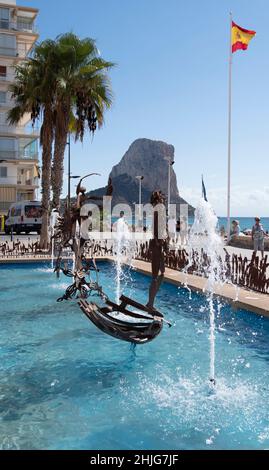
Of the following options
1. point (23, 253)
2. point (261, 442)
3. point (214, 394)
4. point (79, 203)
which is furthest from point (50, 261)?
point (261, 442)

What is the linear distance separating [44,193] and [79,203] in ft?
39.5

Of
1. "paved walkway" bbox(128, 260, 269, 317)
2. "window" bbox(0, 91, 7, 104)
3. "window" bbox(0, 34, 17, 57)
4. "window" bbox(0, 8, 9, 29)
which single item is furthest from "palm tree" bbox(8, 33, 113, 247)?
"window" bbox(0, 8, 9, 29)

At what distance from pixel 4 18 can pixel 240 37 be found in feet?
104

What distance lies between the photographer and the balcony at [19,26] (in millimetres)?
49031

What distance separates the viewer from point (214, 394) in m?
6.09

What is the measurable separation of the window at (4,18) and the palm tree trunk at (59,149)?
33.0 m

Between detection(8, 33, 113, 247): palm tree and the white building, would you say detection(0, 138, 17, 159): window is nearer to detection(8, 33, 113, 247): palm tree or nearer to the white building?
the white building

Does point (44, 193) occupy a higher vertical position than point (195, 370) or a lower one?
higher

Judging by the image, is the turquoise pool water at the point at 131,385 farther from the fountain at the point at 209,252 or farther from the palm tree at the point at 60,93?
the palm tree at the point at 60,93

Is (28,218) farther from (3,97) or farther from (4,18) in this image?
(4,18)

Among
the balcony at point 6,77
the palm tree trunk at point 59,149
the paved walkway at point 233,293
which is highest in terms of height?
the balcony at point 6,77

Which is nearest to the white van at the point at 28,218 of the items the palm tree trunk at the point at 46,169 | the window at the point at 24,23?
the palm tree trunk at the point at 46,169
